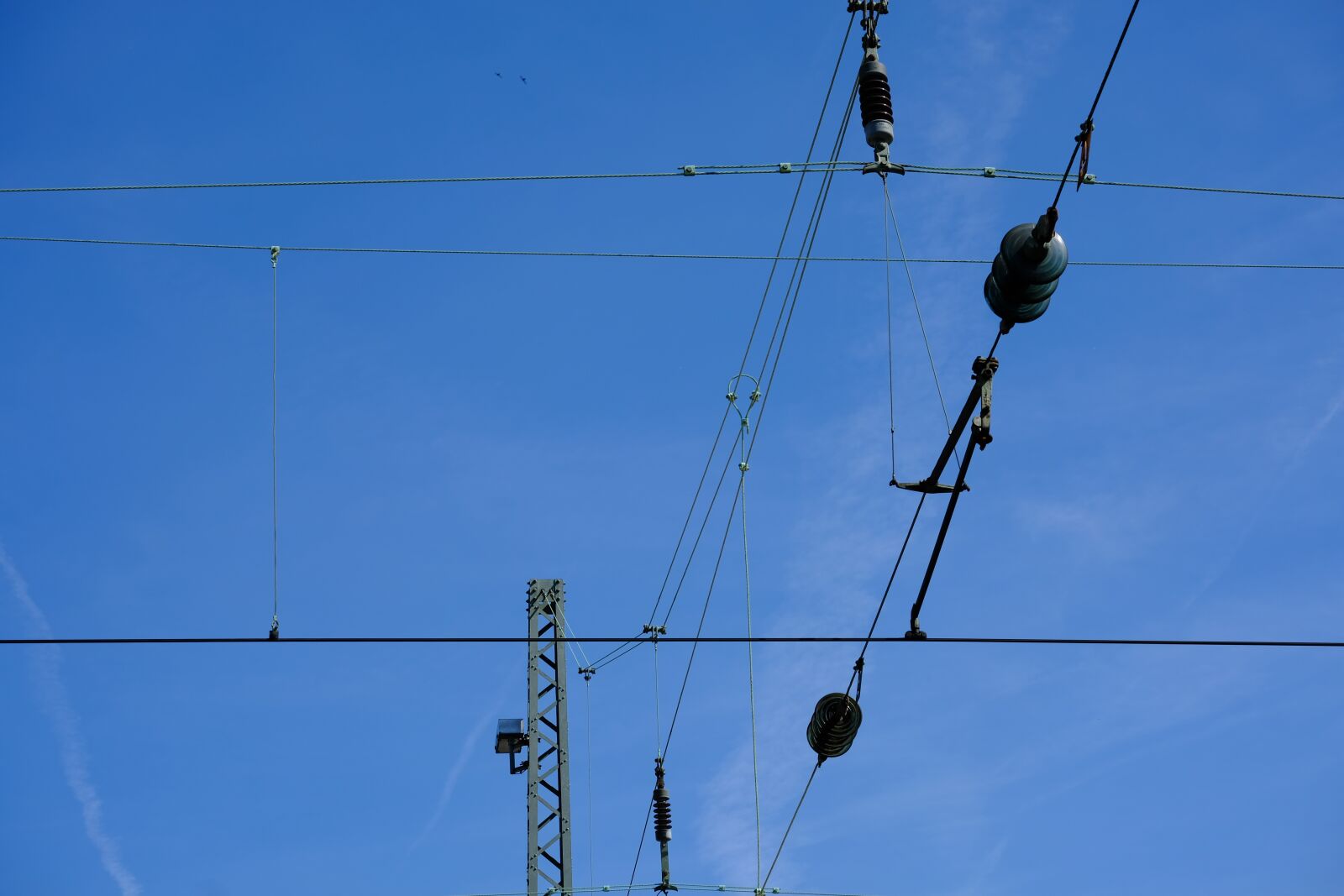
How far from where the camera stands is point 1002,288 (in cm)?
918

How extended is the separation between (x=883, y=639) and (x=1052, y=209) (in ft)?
12.7

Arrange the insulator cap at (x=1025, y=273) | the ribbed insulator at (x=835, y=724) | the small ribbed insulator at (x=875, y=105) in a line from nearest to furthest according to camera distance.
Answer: the insulator cap at (x=1025, y=273) < the small ribbed insulator at (x=875, y=105) < the ribbed insulator at (x=835, y=724)

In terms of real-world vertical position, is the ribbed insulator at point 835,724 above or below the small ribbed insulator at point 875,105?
below

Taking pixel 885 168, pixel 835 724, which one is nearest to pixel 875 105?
pixel 885 168

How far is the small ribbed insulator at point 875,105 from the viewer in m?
10.5

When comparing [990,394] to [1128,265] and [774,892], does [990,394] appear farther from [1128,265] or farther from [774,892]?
[774,892]

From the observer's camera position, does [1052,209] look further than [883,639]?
No

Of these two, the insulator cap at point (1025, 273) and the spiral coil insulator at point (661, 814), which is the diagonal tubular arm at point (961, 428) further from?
the spiral coil insulator at point (661, 814)

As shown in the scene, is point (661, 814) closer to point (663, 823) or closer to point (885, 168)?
point (663, 823)

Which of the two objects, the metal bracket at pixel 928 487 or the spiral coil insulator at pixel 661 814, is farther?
the spiral coil insulator at pixel 661 814

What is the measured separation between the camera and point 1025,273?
9.02m

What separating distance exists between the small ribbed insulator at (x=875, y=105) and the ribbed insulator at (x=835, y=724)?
466 centimetres

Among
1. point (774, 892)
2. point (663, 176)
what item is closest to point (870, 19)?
point (663, 176)

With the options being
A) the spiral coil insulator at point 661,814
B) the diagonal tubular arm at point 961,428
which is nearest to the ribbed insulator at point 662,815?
the spiral coil insulator at point 661,814
